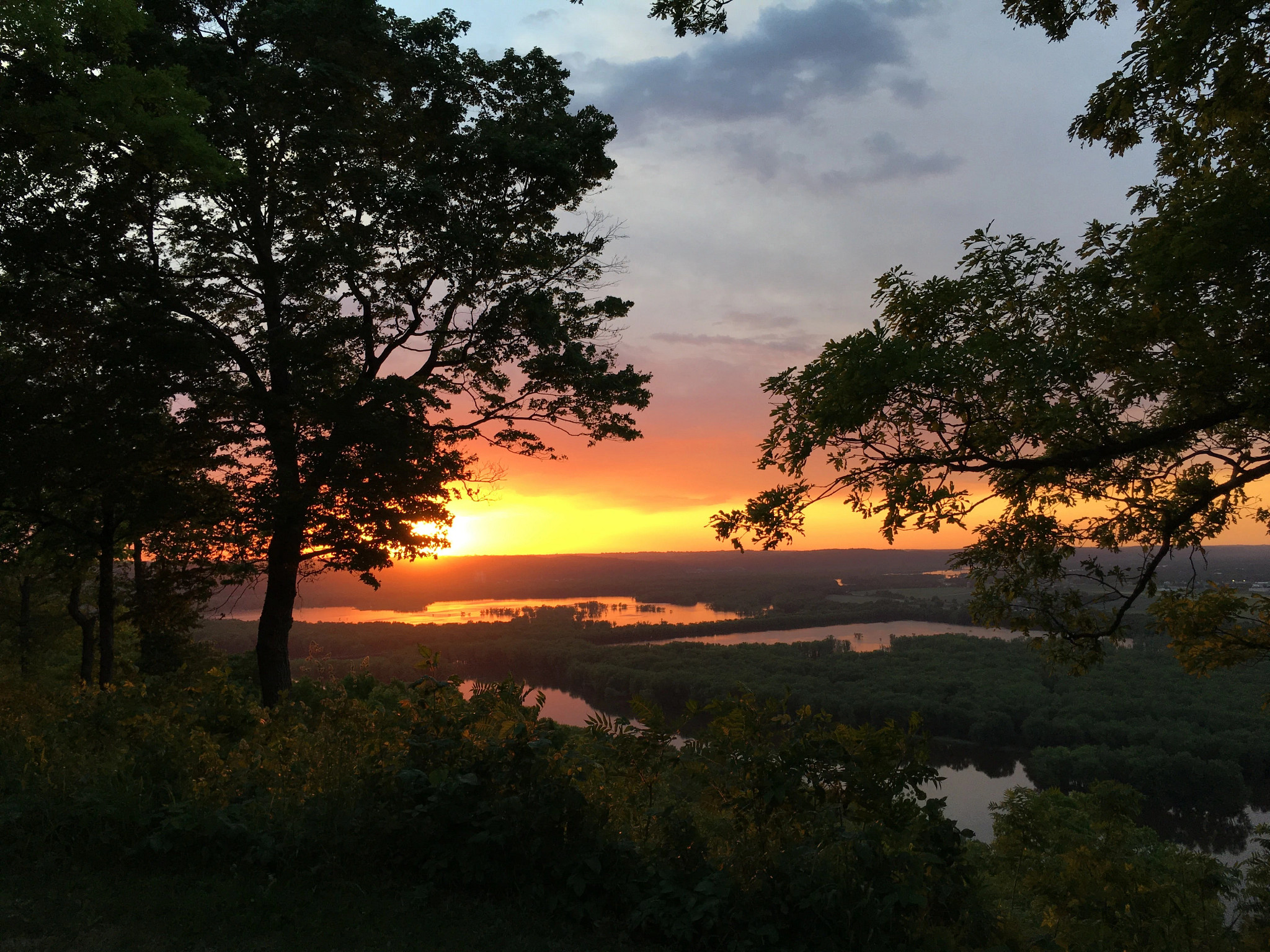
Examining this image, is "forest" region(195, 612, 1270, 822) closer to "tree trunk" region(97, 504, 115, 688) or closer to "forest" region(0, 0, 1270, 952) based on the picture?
"tree trunk" region(97, 504, 115, 688)

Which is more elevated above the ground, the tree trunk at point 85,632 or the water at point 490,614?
the tree trunk at point 85,632

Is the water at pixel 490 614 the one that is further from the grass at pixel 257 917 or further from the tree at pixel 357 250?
the grass at pixel 257 917

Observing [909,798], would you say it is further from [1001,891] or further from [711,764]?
[1001,891]

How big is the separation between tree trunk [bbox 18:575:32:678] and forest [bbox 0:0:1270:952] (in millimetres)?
4316

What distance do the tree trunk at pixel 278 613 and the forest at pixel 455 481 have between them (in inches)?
3.1

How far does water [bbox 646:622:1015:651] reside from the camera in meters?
127

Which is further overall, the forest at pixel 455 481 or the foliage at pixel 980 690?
the foliage at pixel 980 690

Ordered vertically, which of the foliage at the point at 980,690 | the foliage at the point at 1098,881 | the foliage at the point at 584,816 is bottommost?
the foliage at the point at 980,690

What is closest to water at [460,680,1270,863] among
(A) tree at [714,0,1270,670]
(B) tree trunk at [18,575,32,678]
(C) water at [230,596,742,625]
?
(B) tree trunk at [18,575,32,678]

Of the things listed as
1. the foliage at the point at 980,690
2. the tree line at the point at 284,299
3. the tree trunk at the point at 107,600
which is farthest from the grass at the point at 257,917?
the foliage at the point at 980,690

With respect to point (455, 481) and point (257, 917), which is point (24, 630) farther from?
point (257, 917)

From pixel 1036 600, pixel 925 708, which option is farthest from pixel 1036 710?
pixel 1036 600

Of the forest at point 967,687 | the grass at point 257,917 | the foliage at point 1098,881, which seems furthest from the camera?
the forest at point 967,687

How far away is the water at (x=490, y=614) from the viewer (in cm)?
14462
